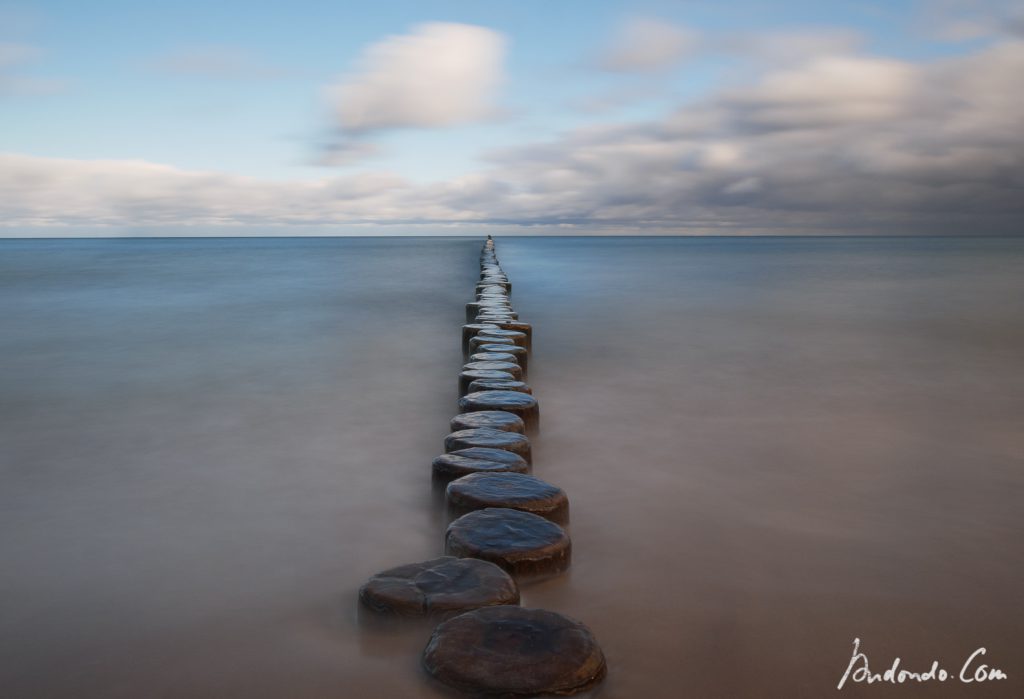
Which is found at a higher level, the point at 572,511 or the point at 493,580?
the point at 493,580

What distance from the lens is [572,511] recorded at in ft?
10.3

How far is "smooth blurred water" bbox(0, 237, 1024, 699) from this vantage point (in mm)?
2053

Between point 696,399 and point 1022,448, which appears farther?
point 696,399

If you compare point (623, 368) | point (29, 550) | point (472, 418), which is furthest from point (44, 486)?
point (623, 368)

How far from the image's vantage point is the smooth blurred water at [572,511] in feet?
6.73

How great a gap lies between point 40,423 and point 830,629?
4.30m

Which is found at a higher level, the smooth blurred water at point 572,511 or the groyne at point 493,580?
the groyne at point 493,580

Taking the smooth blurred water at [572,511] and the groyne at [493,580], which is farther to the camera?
the smooth blurred water at [572,511]

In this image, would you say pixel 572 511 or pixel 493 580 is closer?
pixel 493 580

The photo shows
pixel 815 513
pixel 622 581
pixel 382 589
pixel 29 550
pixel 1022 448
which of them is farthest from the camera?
pixel 1022 448

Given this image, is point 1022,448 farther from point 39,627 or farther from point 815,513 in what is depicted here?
point 39,627

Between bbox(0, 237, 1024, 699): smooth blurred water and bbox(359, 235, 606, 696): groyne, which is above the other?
bbox(359, 235, 606, 696): groyne

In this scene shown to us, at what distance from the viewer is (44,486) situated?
3.45 meters

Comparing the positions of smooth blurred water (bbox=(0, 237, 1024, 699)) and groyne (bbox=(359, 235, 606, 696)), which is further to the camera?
smooth blurred water (bbox=(0, 237, 1024, 699))
